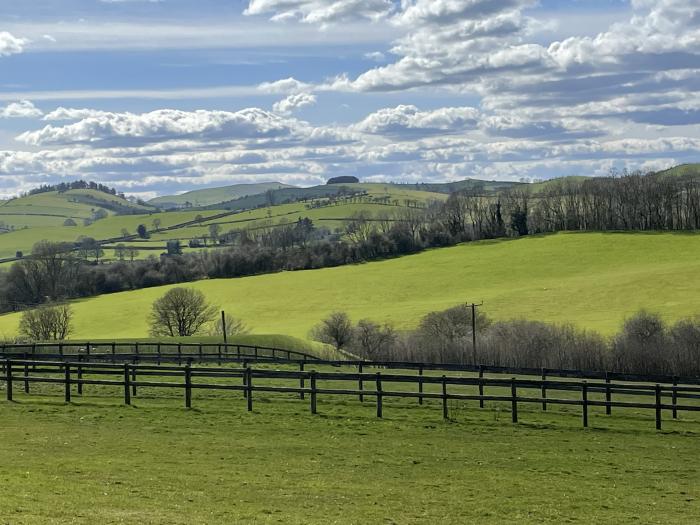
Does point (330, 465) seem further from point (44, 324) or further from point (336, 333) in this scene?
point (44, 324)

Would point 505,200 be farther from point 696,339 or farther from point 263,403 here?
point 263,403

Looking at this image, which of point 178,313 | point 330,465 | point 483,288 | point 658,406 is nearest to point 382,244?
point 483,288

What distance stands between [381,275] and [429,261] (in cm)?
963

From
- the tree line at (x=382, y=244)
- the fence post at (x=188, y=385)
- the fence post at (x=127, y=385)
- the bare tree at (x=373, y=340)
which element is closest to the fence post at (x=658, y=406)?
the fence post at (x=188, y=385)

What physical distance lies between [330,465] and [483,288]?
264 feet

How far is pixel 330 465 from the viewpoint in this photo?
18812 millimetres

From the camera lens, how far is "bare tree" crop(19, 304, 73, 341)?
266 ft

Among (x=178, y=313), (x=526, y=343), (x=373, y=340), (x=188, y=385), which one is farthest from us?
(x=178, y=313)

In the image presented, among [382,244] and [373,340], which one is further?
[382,244]

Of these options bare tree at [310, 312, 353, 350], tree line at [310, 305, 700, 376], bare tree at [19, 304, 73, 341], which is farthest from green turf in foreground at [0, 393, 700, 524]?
bare tree at [19, 304, 73, 341]

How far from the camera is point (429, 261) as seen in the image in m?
116

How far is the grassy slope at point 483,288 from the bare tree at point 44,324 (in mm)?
5787

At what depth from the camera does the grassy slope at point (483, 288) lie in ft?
272

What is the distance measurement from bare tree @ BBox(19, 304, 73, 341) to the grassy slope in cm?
579
